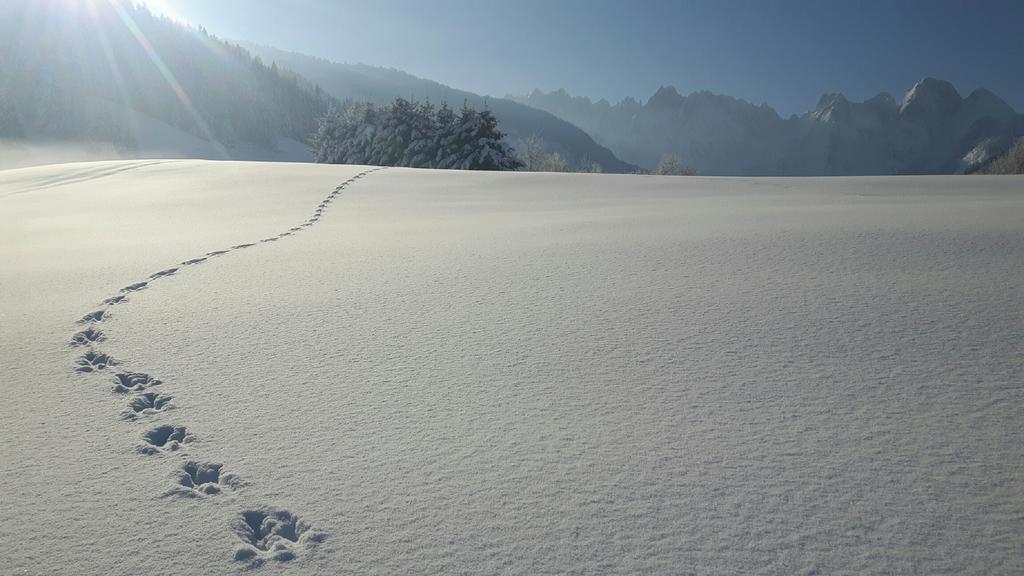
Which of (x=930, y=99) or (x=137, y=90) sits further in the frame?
(x=930, y=99)

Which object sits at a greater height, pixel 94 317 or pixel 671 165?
pixel 671 165

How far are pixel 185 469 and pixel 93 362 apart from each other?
2.88 feet

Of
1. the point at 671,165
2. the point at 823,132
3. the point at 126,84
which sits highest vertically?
the point at 823,132

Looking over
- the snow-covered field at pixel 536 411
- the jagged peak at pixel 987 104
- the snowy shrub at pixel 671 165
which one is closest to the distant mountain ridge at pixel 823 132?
the jagged peak at pixel 987 104

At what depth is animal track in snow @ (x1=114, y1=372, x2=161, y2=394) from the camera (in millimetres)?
1554

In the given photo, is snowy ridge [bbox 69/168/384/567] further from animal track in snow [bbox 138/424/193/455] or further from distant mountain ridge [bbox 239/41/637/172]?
distant mountain ridge [bbox 239/41/637/172]

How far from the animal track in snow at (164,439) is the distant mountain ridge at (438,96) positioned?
296 ft

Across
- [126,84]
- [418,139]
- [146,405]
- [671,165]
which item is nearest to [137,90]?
[126,84]

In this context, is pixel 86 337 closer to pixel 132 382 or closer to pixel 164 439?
pixel 132 382

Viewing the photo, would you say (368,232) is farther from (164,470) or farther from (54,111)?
(54,111)

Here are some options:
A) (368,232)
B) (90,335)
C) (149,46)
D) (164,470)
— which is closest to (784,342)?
(164,470)

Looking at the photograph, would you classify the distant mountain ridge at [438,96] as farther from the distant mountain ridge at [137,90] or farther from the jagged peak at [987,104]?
the jagged peak at [987,104]

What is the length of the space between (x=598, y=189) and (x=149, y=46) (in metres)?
69.7

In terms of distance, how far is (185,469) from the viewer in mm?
1163
